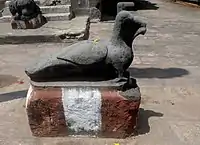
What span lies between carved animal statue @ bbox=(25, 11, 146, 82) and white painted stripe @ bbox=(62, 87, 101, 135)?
0.48 feet

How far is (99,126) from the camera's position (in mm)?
3471

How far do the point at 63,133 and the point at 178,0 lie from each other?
403 inches

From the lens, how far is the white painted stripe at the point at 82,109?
338 cm

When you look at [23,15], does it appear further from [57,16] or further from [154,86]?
[154,86]

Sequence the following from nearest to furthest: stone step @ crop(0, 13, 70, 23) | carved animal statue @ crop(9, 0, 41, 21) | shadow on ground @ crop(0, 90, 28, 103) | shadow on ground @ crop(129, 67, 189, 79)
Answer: shadow on ground @ crop(0, 90, 28, 103)
shadow on ground @ crop(129, 67, 189, 79)
carved animal statue @ crop(9, 0, 41, 21)
stone step @ crop(0, 13, 70, 23)

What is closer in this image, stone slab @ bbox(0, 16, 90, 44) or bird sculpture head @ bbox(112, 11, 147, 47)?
bird sculpture head @ bbox(112, 11, 147, 47)

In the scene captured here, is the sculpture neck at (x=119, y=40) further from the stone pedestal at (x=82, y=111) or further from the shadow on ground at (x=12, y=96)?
the shadow on ground at (x=12, y=96)

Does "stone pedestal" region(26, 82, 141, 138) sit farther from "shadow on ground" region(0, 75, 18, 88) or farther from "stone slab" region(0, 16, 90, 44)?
"stone slab" region(0, 16, 90, 44)

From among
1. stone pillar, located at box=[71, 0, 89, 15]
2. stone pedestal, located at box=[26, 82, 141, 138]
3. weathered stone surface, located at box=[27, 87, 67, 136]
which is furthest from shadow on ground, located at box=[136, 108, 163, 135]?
stone pillar, located at box=[71, 0, 89, 15]

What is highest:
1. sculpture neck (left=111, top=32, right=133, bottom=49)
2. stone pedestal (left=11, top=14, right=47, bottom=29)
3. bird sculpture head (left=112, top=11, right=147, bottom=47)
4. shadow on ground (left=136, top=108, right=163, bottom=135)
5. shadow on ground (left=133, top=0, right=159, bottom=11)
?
bird sculpture head (left=112, top=11, right=147, bottom=47)

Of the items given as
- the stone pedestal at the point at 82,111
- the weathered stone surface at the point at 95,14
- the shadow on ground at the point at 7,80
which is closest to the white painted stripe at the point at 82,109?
the stone pedestal at the point at 82,111

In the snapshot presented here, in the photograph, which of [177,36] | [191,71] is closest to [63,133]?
[191,71]

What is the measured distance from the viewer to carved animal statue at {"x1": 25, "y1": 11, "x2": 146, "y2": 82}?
334 cm

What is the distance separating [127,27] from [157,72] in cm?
223
